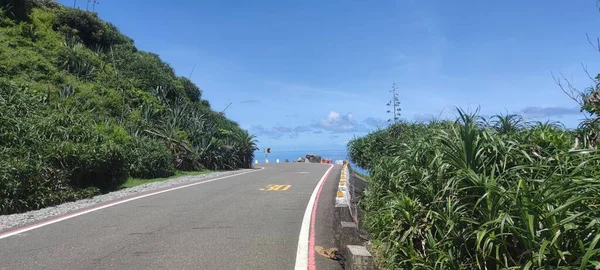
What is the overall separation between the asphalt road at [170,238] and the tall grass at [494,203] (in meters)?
1.40

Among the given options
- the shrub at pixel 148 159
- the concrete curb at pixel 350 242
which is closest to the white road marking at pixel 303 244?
the concrete curb at pixel 350 242

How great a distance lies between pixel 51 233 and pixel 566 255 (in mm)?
8122

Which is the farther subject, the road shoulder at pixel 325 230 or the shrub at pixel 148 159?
the shrub at pixel 148 159

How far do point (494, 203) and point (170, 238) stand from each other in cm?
543

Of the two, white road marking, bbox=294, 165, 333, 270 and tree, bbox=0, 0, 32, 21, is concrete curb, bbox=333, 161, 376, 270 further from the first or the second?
tree, bbox=0, 0, 32, 21

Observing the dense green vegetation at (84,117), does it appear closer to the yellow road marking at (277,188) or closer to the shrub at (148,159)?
the shrub at (148,159)

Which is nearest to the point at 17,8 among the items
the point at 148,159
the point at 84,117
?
the point at 148,159

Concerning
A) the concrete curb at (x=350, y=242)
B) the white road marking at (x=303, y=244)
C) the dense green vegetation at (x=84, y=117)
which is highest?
the dense green vegetation at (x=84, y=117)

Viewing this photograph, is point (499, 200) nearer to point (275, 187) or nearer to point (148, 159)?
point (275, 187)

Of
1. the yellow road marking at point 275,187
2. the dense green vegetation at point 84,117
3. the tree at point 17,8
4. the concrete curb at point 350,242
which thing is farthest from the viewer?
the tree at point 17,8

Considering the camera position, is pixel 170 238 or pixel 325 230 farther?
pixel 325 230

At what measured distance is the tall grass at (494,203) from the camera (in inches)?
140

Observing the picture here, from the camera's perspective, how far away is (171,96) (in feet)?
115

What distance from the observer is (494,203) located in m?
4.34
